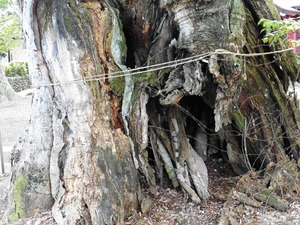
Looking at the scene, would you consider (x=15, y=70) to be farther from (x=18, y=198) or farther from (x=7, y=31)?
(x=18, y=198)

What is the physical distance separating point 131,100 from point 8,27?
8.52 meters

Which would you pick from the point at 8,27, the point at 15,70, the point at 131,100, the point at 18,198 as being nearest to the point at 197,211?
the point at 131,100

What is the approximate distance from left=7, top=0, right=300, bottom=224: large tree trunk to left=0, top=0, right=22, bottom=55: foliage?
7.07 m

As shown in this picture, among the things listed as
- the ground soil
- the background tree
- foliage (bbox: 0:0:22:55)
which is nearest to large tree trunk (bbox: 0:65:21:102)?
the background tree

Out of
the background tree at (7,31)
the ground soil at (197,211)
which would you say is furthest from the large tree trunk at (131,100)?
the background tree at (7,31)

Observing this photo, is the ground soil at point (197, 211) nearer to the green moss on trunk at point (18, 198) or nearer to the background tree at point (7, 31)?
the green moss on trunk at point (18, 198)

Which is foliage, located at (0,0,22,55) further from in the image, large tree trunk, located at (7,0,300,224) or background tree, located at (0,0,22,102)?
large tree trunk, located at (7,0,300,224)

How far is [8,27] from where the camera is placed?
420 inches

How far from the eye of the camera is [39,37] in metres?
3.39

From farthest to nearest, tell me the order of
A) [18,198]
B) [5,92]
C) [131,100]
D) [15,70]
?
[15,70] < [5,92] < [18,198] < [131,100]

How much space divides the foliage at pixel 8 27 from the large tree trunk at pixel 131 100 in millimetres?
7065

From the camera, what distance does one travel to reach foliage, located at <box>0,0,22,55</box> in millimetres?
10406

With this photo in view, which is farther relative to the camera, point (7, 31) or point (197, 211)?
point (7, 31)

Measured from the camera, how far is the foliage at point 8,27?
10406 mm
